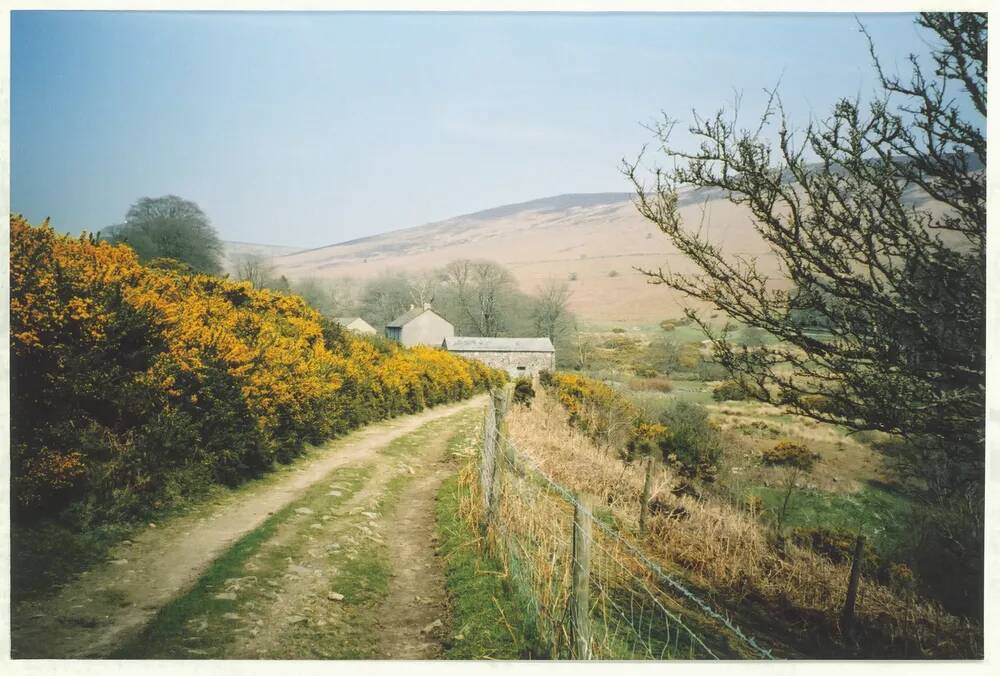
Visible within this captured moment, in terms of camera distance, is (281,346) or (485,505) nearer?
(485,505)

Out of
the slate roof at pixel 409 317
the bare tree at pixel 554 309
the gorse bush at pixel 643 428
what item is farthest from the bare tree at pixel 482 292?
the gorse bush at pixel 643 428

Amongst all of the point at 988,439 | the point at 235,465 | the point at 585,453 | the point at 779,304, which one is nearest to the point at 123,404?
the point at 235,465

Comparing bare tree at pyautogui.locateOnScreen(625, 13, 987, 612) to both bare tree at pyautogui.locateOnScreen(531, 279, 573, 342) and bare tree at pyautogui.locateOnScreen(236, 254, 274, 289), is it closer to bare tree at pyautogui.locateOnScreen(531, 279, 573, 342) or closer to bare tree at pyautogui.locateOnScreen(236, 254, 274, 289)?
bare tree at pyautogui.locateOnScreen(236, 254, 274, 289)

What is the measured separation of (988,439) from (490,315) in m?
58.0

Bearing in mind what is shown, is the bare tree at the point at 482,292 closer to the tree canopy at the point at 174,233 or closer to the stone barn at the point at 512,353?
the stone barn at the point at 512,353

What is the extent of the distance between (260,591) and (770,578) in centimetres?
713

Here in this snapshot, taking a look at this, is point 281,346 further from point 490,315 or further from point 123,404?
point 490,315

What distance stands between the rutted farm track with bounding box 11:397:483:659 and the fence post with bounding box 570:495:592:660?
1340 mm

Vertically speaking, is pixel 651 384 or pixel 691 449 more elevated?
pixel 651 384

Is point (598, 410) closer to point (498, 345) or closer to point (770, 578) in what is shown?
point (770, 578)

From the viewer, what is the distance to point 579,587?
3.88 meters

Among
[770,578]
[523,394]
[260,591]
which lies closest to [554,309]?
[523,394]
